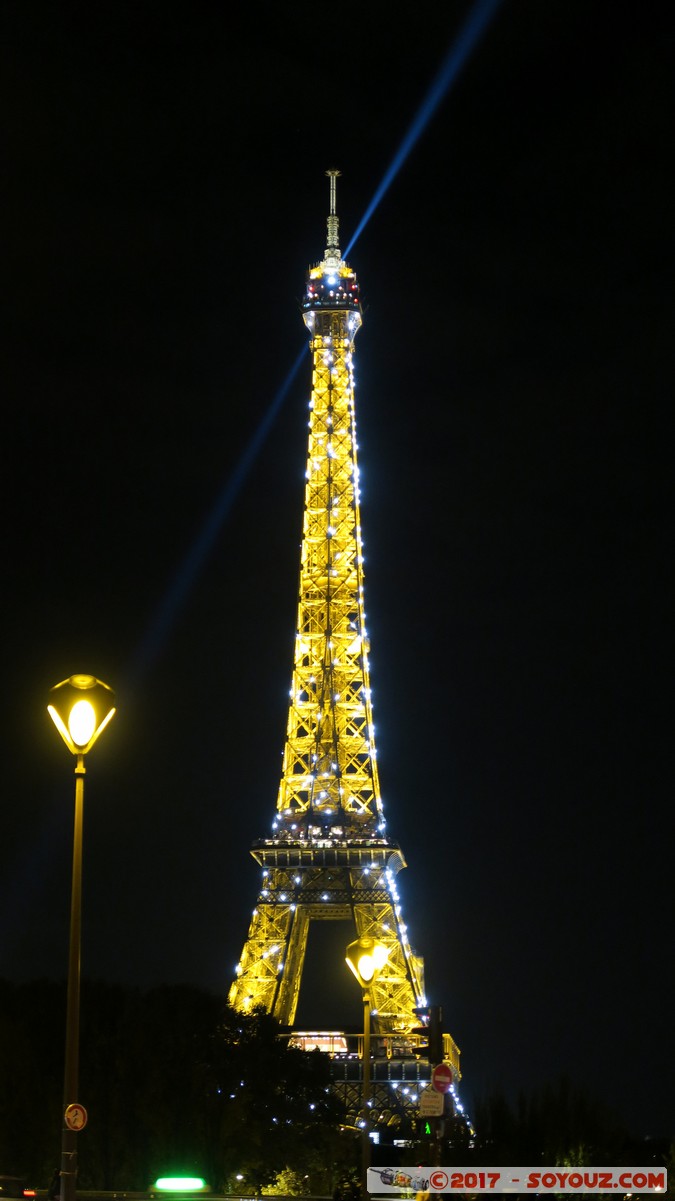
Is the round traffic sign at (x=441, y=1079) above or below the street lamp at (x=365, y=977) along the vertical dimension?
below

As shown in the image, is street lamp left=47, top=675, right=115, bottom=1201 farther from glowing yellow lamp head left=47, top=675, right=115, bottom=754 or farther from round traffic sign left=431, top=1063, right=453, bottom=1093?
round traffic sign left=431, top=1063, right=453, bottom=1093

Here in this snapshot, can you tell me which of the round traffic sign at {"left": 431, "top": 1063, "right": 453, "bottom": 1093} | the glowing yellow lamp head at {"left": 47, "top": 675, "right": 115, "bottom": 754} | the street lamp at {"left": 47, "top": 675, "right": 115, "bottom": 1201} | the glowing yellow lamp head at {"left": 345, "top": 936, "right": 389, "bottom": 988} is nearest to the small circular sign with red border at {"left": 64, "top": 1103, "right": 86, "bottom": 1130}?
the street lamp at {"left": 47, "top": 675, "right": 115, "bottom": 1201}

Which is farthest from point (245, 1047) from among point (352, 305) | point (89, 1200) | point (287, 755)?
point (352, 305)

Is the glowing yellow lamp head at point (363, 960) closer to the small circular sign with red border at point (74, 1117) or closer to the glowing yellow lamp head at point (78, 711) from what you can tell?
the small circular sign with red border at point (74, 1117)

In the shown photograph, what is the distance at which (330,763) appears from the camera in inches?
4158

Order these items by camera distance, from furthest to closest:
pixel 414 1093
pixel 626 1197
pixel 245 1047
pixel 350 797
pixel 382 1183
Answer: pixel 350 797 → pixel 414 1093 → pixel 245 1047 → pixel 626 1197 → pixel 382 1183

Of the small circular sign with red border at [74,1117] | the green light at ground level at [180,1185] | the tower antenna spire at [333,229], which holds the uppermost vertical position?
the tower antenna spire at [333,229]

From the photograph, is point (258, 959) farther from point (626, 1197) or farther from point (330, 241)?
point (626, 1197)

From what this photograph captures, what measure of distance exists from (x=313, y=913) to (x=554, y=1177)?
6058cm

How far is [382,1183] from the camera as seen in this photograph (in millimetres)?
42031

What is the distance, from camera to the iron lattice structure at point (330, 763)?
100 metres

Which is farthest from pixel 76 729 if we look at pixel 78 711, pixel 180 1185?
pixel 180 1185

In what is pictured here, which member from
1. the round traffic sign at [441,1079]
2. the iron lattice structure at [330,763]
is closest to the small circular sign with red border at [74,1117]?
the round traffic sign at [441,1079]

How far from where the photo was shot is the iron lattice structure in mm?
100062
